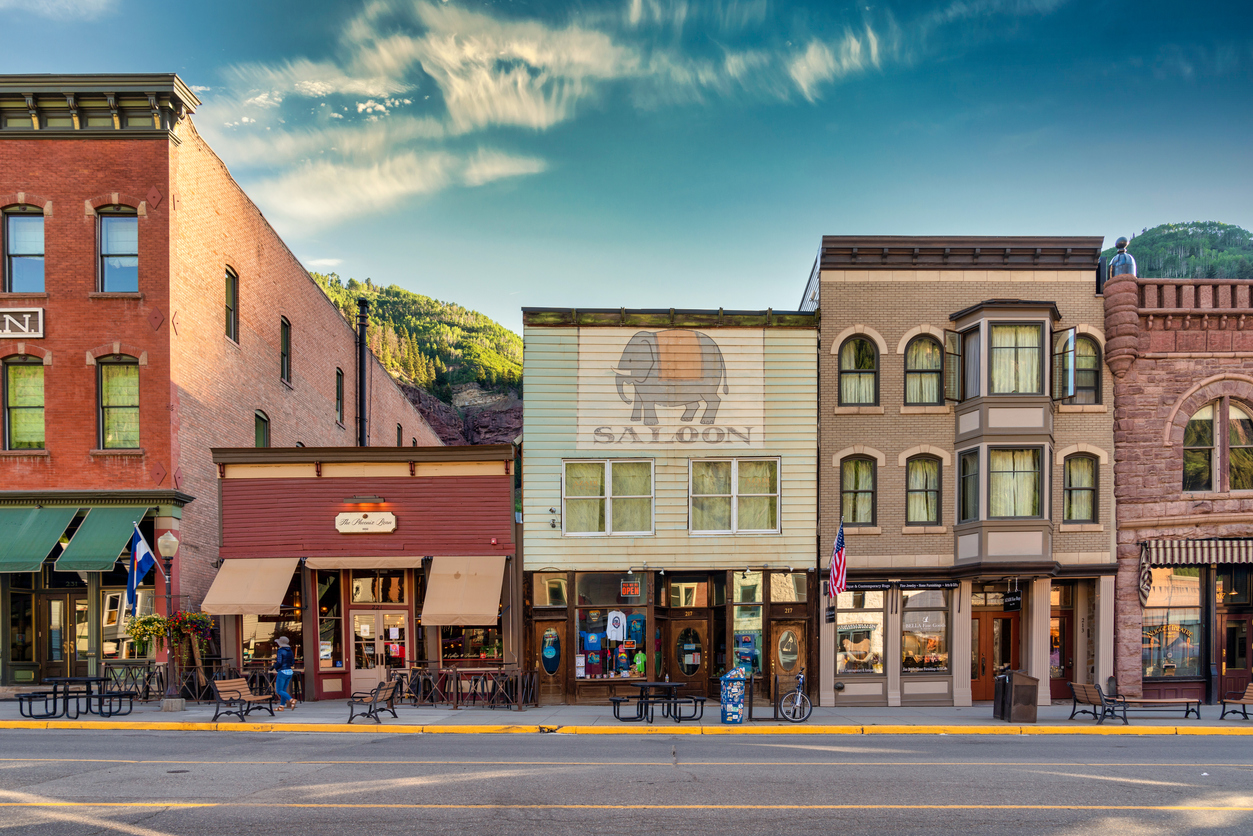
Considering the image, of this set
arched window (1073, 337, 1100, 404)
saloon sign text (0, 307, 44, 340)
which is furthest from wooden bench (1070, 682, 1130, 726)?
saloon sign text (0, 307, 44, 340)

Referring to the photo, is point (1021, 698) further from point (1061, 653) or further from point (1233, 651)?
point (1233, 651)

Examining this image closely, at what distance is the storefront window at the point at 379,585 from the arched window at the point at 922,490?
1350 centimetres

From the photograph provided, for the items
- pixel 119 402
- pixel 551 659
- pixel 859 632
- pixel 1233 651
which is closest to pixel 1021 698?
pixel 859 632

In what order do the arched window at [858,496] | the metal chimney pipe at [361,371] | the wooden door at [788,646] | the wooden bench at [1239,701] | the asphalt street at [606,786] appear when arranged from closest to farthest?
the asphalt street at [606,786], the wooden bench at [1239,701], the wooden door at [788,646], the arched window at [858,496], the metal chimney pipe at [361,371]

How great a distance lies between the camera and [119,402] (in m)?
21.8

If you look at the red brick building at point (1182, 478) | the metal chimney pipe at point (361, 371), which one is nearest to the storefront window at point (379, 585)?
the metal chimney pipe at point (361, 371)

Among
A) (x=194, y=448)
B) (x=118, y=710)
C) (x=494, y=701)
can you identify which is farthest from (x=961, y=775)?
(x=194, y=448)

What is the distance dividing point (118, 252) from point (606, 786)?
61.6 feet

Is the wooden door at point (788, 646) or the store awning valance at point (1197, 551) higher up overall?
the store awning valance at point (1197, 551)

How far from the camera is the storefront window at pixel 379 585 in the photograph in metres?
22.7

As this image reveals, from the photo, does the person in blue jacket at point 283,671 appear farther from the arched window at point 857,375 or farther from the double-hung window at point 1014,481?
the double-hung window at point 1014,481

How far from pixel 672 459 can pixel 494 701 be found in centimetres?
744

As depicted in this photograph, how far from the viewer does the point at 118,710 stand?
1872 cm

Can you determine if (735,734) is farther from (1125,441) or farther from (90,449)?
(90,449)
